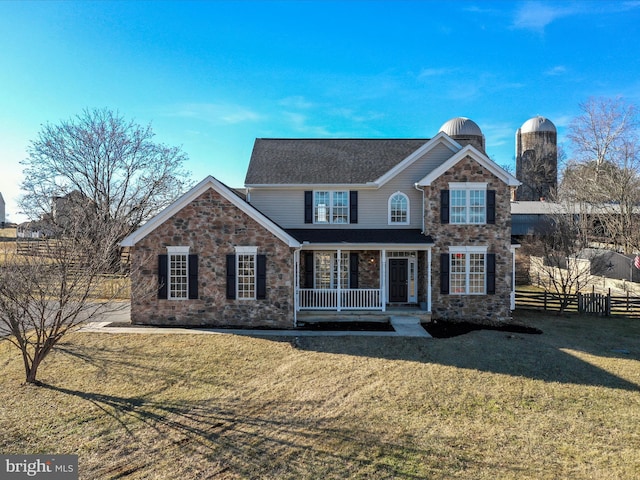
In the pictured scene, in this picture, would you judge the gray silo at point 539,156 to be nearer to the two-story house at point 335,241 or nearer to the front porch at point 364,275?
the two-story house at point 335,241

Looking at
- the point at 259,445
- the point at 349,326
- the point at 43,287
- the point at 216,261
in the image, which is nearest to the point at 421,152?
the point at 349,326

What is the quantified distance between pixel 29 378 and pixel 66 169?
2276 centimetres

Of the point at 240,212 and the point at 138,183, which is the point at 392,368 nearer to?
the point at 240,212

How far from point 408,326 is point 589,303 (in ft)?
32.3

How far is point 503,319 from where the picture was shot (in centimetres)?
1478

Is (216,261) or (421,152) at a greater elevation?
(421,152)

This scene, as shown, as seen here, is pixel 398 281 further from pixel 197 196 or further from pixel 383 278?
pixel 197 196

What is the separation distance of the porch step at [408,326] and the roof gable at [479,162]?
559 cm

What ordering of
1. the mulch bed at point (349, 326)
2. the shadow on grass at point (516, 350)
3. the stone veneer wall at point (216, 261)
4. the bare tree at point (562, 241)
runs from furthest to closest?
the bare tree at point (562, 241), the stone veneer wall at point (216, 261), the mulch bed at point (349, 326), the shadow on grass at point (516, 350)

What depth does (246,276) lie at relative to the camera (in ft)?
44.1

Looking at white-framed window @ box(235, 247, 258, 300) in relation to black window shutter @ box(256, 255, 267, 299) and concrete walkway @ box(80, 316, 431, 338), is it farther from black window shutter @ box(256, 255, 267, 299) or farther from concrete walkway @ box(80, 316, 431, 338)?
concrete walkway @ box(80, 316, 431, 338)

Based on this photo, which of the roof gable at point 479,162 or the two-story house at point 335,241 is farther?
the roof gable at point 479,162

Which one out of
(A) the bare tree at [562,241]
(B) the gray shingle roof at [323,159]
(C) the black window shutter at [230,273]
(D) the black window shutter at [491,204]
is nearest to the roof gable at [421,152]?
(B) the gray shingle roof at [323,159]

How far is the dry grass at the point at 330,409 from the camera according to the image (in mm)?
5383
